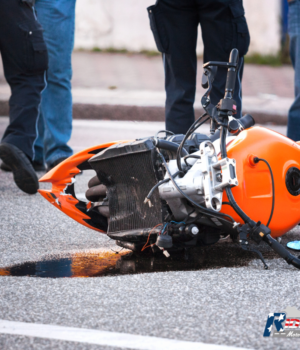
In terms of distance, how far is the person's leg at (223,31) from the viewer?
9.83 ft

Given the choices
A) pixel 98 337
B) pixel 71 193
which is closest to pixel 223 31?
pixel 71 193

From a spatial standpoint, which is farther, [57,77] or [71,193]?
[57,77]

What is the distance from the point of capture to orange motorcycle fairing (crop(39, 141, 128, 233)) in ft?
7.72

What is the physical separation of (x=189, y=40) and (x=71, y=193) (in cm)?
123

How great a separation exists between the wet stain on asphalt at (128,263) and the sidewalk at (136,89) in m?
5.66

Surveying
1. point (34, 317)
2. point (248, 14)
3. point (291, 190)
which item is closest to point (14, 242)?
point (34, 317)

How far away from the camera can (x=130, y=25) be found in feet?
39.2

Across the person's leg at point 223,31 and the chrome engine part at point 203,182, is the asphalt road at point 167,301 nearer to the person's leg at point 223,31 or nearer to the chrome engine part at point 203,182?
the chrome engine part at point 203,182

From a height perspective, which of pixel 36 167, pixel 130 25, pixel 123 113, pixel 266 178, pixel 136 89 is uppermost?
pixel 266 178

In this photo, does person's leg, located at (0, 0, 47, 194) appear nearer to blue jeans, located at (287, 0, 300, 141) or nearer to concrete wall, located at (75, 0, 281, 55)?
blue jeans, located at (287, 0, 300, 141)

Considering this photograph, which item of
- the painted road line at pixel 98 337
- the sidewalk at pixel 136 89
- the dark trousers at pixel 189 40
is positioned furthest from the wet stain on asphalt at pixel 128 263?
the sidewalk at pixel 136 89

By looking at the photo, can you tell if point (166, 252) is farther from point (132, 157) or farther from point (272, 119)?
point (272, 119)

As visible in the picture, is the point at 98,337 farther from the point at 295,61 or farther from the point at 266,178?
the point at 295,61

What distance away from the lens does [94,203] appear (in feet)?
7.68
